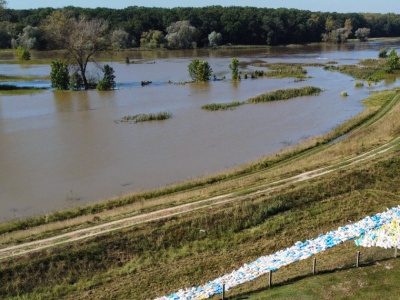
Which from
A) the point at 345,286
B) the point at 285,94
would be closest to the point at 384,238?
the point at 345,286

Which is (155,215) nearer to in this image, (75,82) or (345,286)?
(345,286)

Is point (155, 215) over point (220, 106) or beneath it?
beneath

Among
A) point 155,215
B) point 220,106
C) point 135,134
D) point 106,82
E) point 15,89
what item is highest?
point 106,82

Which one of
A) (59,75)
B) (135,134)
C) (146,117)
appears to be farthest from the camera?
(59,75)

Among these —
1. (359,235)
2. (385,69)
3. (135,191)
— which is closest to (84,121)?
(135,191)

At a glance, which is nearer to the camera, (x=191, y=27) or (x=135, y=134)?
(x=135, y=134)

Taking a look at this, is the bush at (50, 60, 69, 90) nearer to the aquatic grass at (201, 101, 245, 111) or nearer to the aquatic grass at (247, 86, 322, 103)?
the aquatic grass at (201, 101, 245, 111)

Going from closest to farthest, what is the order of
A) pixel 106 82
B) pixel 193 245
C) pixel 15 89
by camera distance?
pixel 193 245
pixel 106 82
pixel 15 89
